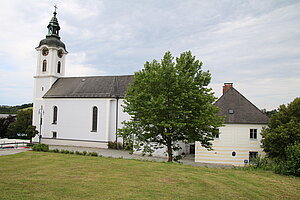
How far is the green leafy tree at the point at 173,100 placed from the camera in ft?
53.9

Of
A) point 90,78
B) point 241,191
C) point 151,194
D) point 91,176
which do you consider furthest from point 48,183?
point 90,78

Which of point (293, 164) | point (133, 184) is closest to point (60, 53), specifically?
point (133, 184)

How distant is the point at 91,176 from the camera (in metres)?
10.6

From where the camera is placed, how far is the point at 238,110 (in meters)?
26.5

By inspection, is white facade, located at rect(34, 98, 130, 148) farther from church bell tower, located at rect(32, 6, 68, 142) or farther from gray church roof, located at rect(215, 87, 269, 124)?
gray church roof, located at rect(215, 87, 269, 124)

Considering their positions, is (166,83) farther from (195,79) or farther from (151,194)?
(151,194)

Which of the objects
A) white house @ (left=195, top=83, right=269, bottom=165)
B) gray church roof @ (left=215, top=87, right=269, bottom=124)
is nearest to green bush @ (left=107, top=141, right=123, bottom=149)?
white house @ (left=195, top=83, right=269, bottom=165)

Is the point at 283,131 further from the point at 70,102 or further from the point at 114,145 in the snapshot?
the point at 70,102

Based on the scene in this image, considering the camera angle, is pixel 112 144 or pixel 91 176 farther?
pixel 112 144

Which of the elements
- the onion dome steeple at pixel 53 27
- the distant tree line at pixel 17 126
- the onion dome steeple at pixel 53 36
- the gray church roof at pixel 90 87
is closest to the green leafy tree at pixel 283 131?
the gray church roof at pixel 90 87

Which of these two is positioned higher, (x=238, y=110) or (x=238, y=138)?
(x=238, y=110)

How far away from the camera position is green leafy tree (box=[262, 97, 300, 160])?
20.0 m

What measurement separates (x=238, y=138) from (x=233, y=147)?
3.47 feet

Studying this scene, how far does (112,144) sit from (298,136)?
20441mm
